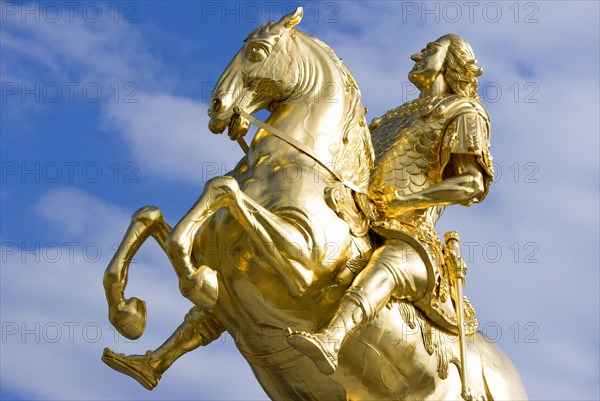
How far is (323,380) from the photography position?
5941 mm

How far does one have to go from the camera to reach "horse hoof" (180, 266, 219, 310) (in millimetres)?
5320

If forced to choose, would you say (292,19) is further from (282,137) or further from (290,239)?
(290,239)

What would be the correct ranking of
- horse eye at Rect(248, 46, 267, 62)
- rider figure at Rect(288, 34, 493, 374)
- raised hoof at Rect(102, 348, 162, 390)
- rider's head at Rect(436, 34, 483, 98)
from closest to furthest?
rider figure at Rect(288, 34, 493, 374)
horse eye at Rect(248, 46, 267, 62)
raised hoof at Rect(102, 348, 162, 390)
rider's head at Rect(436, 34, 483, 98)

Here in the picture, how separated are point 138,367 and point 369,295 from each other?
1.30 meters

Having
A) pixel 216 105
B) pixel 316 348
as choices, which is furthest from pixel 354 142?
pixel 316 348

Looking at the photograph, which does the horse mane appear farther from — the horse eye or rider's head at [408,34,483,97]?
rider's head at [408,34,483,97]

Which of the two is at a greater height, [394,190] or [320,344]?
[394,190]

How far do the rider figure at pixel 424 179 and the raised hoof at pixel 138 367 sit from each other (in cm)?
109

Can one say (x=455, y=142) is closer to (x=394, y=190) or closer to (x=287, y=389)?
(x=394, y=190)

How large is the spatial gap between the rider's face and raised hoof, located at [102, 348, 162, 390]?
208cm

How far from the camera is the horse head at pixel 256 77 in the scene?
229 inches

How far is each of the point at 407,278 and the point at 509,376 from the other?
3.31 ft

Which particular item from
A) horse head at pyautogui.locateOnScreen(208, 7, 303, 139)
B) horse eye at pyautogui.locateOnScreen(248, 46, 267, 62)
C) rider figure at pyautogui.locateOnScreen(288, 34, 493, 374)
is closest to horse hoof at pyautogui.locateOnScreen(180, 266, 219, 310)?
rider figure at pyautogui.locateOnScreen(288, 34, 493, 374)

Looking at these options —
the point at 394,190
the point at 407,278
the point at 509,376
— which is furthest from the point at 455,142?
the point at 509,376
